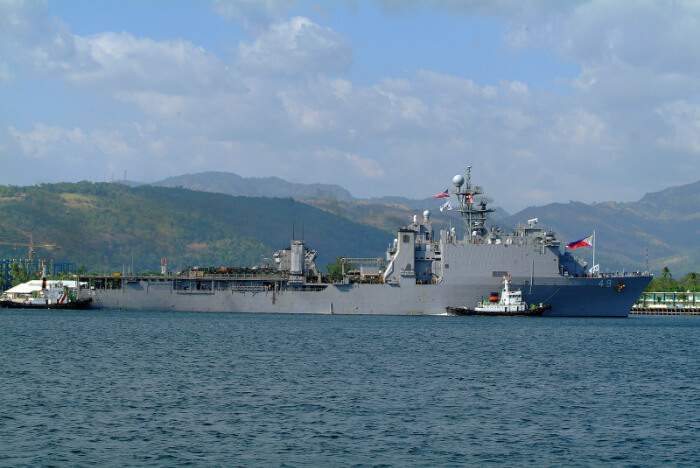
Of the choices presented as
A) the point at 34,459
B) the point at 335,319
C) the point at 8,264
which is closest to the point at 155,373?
the point at 34,459

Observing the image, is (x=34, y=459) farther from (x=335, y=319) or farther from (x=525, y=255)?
(x=525, y=255)

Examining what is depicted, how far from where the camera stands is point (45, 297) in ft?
293

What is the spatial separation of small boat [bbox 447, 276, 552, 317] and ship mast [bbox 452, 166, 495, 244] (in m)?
7.12

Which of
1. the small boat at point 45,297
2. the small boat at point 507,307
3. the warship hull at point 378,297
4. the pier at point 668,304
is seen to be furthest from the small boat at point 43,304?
the pier at point 668,304

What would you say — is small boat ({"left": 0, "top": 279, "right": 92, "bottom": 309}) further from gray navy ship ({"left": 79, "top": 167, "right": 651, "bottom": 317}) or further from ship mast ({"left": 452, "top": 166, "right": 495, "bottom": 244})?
ship mast ({"left": 452, "top": 166, "right": 495, "bottom": 244})

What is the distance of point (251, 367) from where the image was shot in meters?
36.8

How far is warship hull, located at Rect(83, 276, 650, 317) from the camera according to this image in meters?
73.0

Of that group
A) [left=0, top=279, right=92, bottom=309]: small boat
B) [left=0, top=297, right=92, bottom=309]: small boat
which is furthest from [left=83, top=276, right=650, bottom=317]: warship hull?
[left=0, top=279, right=92, bottom=309]: small boat

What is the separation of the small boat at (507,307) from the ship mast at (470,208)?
23.4 ft

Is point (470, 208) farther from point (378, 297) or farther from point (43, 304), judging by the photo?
point (43, 304)

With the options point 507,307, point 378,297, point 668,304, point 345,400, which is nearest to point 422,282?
point 378,297

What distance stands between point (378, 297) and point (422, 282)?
425 centimetres

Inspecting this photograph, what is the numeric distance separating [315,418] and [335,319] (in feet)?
152

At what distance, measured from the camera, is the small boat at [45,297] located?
3354 inches
